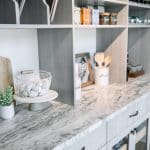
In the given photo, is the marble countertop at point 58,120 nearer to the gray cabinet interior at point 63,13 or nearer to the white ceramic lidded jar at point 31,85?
the white ceramic lidded jar at point 31,85

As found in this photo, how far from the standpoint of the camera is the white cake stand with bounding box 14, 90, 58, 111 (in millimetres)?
1317

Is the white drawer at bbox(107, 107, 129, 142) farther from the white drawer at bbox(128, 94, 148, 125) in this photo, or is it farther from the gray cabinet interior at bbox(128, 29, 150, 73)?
the gray cabinet interior at bbox(128, 29, 150, 73)

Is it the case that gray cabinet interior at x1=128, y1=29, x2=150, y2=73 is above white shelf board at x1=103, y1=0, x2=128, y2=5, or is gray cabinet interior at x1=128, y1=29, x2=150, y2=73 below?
below

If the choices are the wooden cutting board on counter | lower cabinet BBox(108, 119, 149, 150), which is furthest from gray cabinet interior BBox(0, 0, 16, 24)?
lower cabinet BBox(108, 119, 149, 150)

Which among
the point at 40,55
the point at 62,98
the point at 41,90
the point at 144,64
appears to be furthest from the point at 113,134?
the point at 144,64

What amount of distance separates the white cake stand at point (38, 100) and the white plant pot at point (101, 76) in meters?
0.60

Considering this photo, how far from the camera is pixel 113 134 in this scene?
54.9 inches

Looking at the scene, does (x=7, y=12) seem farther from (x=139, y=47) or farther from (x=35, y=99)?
(x=139, y=47)

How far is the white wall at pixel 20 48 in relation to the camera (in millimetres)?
1455

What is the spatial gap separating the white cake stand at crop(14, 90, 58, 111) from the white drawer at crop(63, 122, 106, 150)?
0.33 m

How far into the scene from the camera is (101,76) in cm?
199

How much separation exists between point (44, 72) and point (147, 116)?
896 millimetres

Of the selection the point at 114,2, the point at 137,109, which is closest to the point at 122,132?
the point at 137,109

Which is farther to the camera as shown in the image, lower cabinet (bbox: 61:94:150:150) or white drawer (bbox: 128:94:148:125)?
white drawer (bbox: 128:94:148:125)
